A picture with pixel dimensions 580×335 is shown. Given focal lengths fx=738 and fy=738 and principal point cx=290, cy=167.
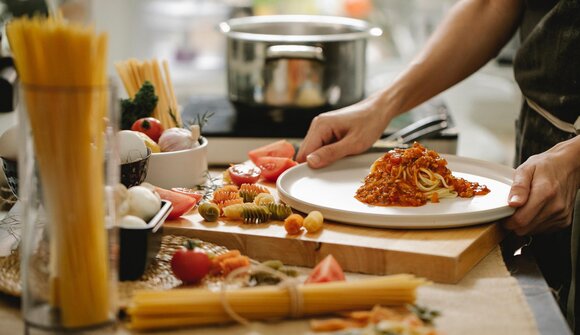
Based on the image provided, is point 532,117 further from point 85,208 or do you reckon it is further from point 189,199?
point 85,208

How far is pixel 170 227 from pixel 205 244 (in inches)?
3.7

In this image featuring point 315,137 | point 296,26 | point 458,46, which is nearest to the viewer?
point 315,137

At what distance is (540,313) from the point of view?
1.00 meters

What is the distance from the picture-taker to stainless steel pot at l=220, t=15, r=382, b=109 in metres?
1.87

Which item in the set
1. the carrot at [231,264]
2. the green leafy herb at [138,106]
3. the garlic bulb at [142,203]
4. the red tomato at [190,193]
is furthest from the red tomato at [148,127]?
the carrot at [231,264]

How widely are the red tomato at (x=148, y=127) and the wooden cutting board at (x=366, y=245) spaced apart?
0.27 metres

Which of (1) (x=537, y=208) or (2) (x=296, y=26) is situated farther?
(2) (x=296, y=26)

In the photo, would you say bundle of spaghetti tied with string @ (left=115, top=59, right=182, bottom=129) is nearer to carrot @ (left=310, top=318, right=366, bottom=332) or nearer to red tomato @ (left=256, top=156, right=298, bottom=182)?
red tomato @ (left=256, top=156, right=298, bottom=182)

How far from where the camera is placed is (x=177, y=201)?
1272 millimetres

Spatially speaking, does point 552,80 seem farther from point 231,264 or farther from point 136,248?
point 136,248

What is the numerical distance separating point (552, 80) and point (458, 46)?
258mm

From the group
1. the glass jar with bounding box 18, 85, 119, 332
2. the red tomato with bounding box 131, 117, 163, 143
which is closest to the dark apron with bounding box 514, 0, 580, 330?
the red tomato with bounding box 131, 117, 163, 143

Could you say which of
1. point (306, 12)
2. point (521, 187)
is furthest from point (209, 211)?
point (306, 12)

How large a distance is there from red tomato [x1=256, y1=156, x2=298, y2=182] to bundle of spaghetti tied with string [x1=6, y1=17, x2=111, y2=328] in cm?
64
